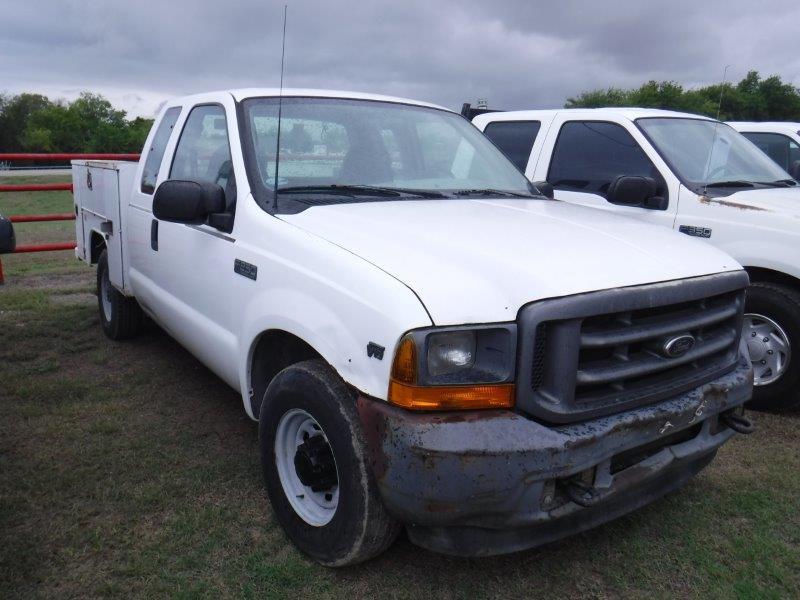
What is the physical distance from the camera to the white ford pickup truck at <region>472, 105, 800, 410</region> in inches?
172

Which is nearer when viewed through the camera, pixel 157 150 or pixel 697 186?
pixel 157 150

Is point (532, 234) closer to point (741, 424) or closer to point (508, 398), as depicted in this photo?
point (508, 398)

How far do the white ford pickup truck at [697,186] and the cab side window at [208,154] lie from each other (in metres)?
2.25

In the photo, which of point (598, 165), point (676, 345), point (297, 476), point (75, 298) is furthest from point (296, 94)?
point (75, 298)

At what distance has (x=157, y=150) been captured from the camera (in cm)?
470

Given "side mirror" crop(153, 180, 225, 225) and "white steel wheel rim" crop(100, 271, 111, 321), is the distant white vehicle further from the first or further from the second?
"white steel wheel rim" crop(100, 271, 111, 321)

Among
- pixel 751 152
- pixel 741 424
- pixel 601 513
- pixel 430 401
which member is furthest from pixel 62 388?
pixel 751 152

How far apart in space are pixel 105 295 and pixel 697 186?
15.5 ft

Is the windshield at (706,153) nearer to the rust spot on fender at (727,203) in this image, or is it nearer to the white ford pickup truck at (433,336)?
the rust spot on fender at (727,203)

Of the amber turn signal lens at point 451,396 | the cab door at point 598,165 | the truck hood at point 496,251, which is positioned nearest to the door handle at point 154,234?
the truck hood at point 496,251

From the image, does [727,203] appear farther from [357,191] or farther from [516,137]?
[357,191]

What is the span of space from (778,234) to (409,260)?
2955 millimetres

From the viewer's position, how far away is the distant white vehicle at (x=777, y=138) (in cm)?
769

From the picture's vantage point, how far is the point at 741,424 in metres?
2.97
